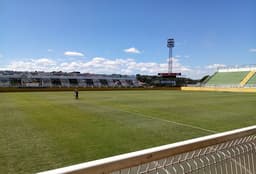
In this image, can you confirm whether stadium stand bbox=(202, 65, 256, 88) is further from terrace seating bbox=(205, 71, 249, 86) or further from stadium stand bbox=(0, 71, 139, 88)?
stadium stand bbox=(0, 71, 139, 88)

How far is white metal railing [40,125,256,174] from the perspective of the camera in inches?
73.3

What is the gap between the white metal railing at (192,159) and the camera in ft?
6.11

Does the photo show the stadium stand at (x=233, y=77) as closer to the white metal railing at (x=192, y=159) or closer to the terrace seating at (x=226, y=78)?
the terrace seating at (x=226, y=78)

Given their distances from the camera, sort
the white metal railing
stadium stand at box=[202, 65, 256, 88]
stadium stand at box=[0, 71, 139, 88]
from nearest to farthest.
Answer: the white metal railing
stadium stand at box=[202, 65, 256, 88]
stadium stand at box=[0, 71, 139, 88]

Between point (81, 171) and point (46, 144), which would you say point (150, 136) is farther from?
point (81, 171)

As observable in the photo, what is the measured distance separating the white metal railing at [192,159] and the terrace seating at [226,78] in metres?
49.7

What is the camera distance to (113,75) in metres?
82.1

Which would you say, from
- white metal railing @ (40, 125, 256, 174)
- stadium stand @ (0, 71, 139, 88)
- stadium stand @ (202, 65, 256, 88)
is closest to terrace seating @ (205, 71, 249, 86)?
stadium stand @ (202, 65, 256, 88)

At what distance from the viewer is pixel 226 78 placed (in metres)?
55.1

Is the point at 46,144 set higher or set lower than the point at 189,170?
lower

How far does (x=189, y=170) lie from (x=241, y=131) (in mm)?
1131

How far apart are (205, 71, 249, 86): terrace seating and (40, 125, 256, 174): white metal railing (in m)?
49.7

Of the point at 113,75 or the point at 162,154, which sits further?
the point at 113,75

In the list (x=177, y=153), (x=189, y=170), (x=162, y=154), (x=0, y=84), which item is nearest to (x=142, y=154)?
(x=162, y=154)
